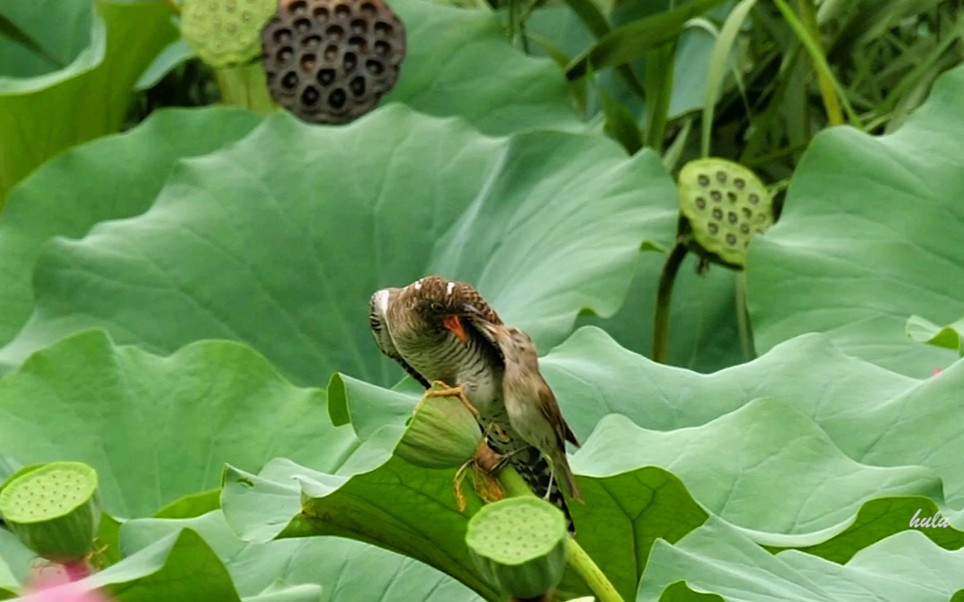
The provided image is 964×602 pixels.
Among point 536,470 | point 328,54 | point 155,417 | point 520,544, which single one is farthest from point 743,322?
point 520,544

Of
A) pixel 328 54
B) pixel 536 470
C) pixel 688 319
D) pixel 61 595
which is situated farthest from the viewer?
pixel 328 54

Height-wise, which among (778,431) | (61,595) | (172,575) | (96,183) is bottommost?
(96,183)

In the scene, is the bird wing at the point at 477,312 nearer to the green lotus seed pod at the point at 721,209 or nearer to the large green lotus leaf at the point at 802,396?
the large green lotus leaf at the point at 802,396

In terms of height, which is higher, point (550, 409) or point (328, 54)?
point (550, 409)

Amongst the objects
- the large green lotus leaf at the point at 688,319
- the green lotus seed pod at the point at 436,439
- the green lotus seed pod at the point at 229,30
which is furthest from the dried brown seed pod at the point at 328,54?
the green lotus seed pod at the point at 436,439

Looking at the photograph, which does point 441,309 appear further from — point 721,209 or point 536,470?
point 721,209

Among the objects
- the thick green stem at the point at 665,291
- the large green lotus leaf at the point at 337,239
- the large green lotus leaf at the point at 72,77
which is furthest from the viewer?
the large green lotus leaf at the point at 72,77
